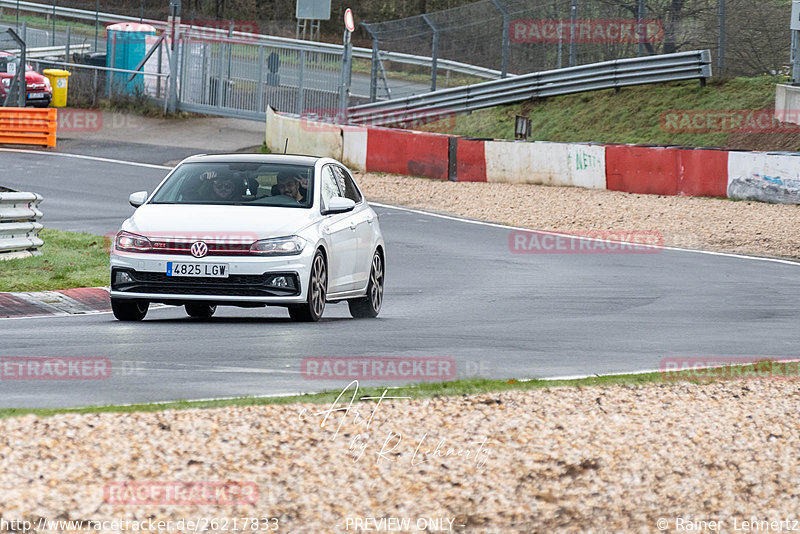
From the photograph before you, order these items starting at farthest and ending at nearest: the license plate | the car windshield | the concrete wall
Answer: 1. the concrete wall
2. the car windshield
3. the license plate

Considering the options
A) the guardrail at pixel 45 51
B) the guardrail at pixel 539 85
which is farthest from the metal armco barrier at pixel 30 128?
the guardrail at pixel 45 51

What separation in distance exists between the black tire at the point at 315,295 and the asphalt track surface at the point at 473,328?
0.60 feet

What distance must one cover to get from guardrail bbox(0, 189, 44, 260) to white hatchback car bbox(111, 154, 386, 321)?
3.50 meters

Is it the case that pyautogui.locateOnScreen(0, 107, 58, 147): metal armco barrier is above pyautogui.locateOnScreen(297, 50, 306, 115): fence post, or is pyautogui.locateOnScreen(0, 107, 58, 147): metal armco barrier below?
below

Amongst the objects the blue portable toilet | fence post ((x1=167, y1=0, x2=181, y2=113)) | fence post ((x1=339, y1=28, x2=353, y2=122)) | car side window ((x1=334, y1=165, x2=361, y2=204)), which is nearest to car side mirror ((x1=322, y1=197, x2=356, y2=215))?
car side window ((x1=334, y1=165, x2=361, y2=204))

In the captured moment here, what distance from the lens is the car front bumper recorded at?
11.0 m

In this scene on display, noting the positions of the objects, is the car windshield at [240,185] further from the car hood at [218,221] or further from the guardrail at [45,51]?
the guardrail at [45,51]

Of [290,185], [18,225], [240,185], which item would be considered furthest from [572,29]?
[240,185]

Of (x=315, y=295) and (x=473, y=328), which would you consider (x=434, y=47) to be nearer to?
(x=473, y=328)

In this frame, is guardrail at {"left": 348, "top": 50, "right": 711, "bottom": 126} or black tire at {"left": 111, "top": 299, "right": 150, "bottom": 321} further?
guardrail at {"left": 348, "top": 50, "right": 711, "bottom": 126}

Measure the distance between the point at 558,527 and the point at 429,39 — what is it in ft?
97.1

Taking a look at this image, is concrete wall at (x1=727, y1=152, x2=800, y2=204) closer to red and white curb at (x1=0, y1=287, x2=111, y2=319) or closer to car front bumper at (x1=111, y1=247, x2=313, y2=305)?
red and white curb at (x1=0, y1=287, x2=111, y2=319)

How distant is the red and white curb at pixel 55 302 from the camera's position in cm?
1257

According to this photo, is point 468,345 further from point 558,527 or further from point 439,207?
point 439,207
